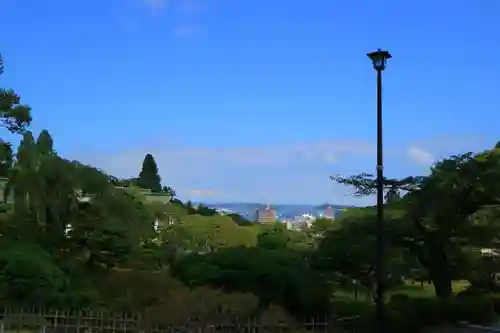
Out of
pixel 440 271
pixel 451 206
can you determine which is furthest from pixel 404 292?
pixel 451 206

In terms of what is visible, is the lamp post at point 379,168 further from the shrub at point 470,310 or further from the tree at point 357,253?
the shrub at point 470,310

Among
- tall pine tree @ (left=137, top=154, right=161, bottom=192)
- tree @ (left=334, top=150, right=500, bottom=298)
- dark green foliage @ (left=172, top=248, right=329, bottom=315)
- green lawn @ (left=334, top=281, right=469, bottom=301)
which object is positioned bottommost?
green lawn @ (left=334, top=281, right=469, bottom=301)

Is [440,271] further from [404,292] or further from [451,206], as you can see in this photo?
[451,206]

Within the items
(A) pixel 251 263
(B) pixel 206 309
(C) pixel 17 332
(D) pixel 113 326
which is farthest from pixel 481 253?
(C) pixel 17 332

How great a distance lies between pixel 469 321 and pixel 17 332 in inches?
552

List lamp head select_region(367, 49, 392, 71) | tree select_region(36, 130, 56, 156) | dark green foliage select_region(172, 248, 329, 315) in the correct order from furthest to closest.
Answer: tree select_region(36, 130, 56, 156)
dark green foliage select_region(172, 248, 329, 315)
lamp head select_region(367, 49, 392, 71)

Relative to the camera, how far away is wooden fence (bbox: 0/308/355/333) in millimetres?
14805

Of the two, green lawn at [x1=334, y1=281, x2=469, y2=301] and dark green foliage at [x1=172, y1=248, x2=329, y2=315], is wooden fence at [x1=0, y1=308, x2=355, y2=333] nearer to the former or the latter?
dark green foliage at [x1=172, y1=248, x2=329, y2=315]

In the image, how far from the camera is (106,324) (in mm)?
15406

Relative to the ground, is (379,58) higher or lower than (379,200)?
higher

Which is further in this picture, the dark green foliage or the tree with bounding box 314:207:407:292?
the tree with bounding box 314:207:407:292

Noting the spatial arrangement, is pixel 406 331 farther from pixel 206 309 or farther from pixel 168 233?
pixel 168 233

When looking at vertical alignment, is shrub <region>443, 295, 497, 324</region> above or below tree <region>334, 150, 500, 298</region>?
below

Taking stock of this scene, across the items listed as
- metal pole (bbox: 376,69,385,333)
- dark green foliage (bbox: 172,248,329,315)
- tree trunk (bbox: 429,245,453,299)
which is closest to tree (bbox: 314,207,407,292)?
tree trunk (bbox: 429,245,453,299)
